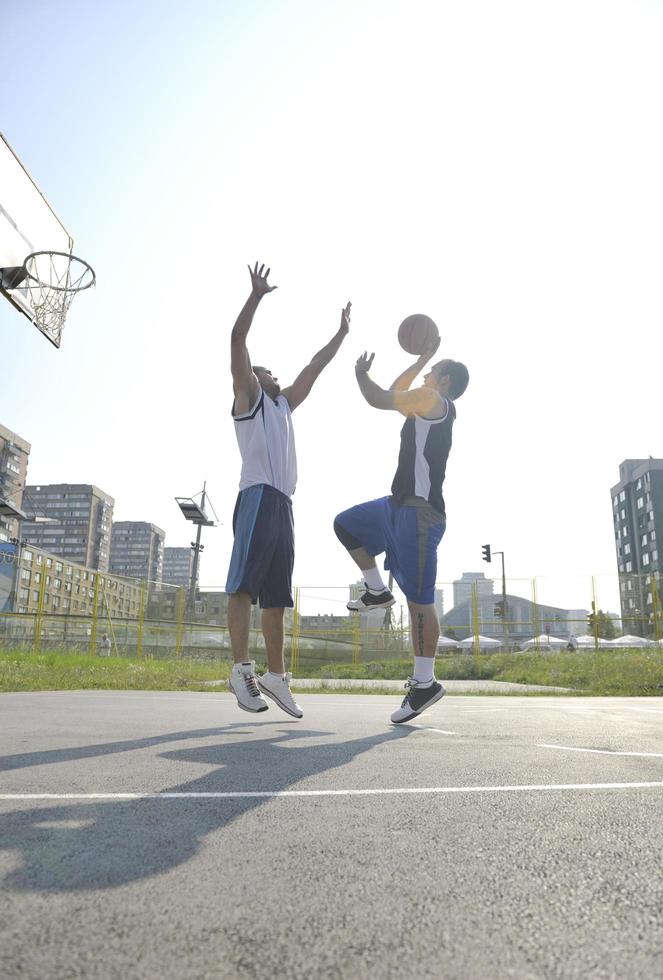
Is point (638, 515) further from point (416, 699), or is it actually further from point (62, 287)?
point (416, 699)

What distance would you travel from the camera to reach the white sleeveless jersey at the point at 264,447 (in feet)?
14.0

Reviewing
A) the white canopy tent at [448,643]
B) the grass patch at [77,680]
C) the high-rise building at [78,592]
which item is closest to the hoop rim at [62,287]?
the grass patch at [77,680]

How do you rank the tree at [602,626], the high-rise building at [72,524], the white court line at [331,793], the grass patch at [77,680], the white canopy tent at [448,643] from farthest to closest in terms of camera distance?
the high-rise building at [72,524] < the white canopy tent at [448,643] < the tree at [602,626] < the grass patch at [77,680] < the white court line at [331,793]

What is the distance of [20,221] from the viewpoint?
10.4 m

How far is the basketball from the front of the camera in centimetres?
491

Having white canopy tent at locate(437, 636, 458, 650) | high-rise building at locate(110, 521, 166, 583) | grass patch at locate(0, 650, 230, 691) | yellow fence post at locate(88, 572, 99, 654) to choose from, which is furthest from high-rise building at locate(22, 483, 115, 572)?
grass patch at locate(0, 650, 230, 691)

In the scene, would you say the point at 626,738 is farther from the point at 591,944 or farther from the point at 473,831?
the point at 591,944

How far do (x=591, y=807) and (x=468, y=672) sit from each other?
608 inches

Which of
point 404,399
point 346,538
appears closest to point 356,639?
point 346,538

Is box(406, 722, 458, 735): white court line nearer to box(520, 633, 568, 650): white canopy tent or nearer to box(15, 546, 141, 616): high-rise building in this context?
box(15, 546, 141, 616): high-rise building

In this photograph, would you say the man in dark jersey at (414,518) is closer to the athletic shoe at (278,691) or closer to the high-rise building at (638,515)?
the athletic shoe at (278,691)

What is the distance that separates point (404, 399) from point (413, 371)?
0.50 metres

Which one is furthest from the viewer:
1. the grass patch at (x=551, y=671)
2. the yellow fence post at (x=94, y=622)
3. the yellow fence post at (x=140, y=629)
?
the yellow fence post at (x=140, y=629)

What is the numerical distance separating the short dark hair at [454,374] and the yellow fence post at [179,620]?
1650cm
